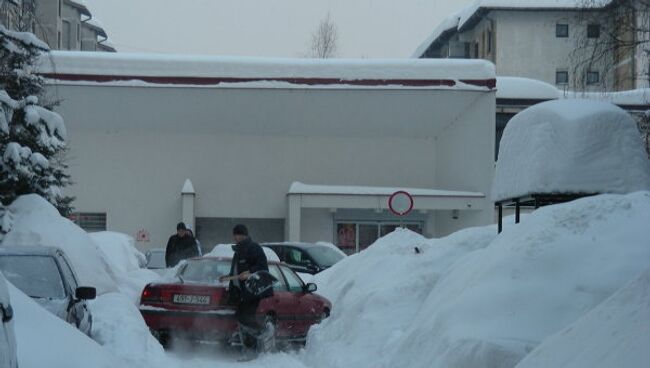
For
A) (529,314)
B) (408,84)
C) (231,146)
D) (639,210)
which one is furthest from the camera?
(231,146)

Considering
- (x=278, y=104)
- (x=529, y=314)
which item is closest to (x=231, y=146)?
(x=278, y=104)

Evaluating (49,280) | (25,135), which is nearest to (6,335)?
(49,280)

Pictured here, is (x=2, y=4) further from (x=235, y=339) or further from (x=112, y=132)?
(x=112, y=132)

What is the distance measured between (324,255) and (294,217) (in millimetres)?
10573

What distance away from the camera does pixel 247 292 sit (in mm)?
13742

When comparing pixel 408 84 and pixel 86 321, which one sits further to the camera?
pixel 408 84

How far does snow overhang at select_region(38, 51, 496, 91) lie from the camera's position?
123ft

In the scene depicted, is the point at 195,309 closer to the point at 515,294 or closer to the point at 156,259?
the point at 515,294

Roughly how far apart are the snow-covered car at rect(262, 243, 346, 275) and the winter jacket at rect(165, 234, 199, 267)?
718cm

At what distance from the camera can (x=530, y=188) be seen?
47.1 feet

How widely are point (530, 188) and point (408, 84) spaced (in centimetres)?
2374

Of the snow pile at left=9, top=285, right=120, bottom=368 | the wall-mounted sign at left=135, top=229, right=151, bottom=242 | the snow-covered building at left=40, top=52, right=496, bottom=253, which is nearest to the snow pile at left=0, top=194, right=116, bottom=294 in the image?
the snow pile at left=9, top=285, right=120, bottom=368

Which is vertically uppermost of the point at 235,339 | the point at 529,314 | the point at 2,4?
the point at 2,4

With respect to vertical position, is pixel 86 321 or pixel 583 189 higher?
pixel 583 189
